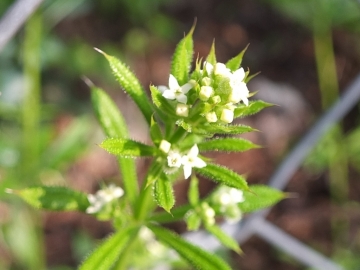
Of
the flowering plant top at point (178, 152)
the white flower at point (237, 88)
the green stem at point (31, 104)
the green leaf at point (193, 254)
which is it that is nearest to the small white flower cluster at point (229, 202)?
the flowering plant top at point (178, 152)

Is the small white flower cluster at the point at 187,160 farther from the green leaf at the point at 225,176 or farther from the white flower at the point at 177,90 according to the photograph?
the white flower at the point at 177,90

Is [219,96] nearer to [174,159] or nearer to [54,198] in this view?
[174,159]

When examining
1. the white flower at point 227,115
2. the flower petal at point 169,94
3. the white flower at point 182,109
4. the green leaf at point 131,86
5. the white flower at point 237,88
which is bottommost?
the green leaf at point 131,86

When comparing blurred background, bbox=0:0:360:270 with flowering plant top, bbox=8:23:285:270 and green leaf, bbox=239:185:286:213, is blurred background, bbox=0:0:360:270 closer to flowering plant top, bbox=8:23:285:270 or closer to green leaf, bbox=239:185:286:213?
flowering plant top, bbox=8:23:285:270

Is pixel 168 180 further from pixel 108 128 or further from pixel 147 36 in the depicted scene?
pixel 147 36

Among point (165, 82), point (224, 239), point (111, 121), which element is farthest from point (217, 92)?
point (165, 82)

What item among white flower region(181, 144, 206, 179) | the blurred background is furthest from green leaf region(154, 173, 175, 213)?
the blurred background
